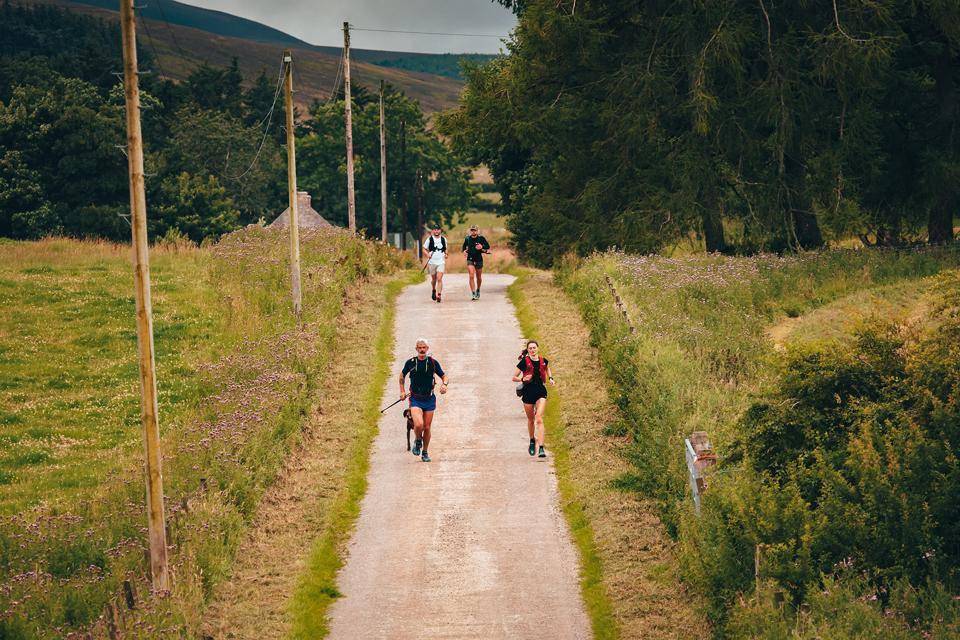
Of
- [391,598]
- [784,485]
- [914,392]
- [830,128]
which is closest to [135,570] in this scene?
[391,598]

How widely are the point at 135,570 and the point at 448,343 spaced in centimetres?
1400

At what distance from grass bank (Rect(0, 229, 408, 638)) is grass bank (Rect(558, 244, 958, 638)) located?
553 cm

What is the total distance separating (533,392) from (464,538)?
3.42 metres

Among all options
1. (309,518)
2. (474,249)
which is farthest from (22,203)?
(309,518)

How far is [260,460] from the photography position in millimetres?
16047

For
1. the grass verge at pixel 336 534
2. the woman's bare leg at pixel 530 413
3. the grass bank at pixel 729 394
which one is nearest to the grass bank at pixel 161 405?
the grass verge at pixel 336 534

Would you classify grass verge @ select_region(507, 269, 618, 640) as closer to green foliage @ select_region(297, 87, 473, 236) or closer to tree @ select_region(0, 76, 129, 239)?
tree @ select_region(0, 76, 129, 239)

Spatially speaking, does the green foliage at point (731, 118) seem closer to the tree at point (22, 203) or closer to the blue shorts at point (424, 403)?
the blue shorts at point (424, 403)

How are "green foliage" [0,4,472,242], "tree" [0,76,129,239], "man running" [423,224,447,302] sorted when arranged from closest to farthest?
1. "man running" [423,224,447,302]
2. "tree" [0,76,129,239]
3. "green foliage" [0,4,472,242]

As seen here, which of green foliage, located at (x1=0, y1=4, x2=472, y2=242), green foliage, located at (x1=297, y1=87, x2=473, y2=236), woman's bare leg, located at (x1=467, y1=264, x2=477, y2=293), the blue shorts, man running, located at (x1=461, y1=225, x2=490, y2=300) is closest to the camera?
the blue shorts

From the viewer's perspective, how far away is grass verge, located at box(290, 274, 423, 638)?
12719 mm

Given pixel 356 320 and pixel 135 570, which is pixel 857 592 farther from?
pixel 356 320

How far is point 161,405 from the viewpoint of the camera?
22.0 m

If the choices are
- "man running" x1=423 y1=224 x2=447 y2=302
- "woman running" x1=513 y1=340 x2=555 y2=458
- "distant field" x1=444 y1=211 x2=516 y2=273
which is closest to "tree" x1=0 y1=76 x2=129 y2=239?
"distant field" x1=444 y1=211 x2=516 y2=273
